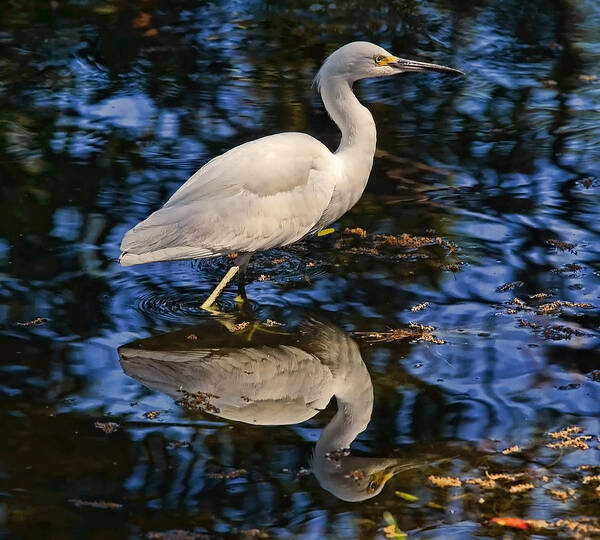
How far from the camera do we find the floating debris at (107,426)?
15.2 ft

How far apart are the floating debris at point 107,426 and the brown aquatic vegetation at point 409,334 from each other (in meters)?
A: 1.50

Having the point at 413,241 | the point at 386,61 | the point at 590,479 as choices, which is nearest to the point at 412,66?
the point at 386,61

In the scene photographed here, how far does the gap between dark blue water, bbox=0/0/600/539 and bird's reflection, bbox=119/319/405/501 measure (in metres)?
0.02

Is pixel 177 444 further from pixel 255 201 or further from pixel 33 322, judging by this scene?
pixel 255 201

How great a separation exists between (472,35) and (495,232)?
187 inches

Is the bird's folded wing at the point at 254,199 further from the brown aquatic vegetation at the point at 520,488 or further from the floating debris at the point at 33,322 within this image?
the brown aquatic vegetation at the point at 520,488

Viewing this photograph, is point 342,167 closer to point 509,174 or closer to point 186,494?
point 509,174

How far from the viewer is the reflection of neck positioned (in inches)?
180

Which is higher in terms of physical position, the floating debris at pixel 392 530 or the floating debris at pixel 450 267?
the floating debris at pixel 392 530

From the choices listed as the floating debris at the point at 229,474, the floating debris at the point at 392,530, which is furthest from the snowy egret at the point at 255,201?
the floating debris at the point at 392,530

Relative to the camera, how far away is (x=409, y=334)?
5555 millimetres

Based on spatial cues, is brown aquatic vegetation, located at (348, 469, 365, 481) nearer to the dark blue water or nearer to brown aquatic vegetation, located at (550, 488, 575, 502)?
the dark blue water

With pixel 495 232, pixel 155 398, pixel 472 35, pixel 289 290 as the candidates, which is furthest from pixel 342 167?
pixel 472 35

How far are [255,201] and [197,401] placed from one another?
1458 mm
